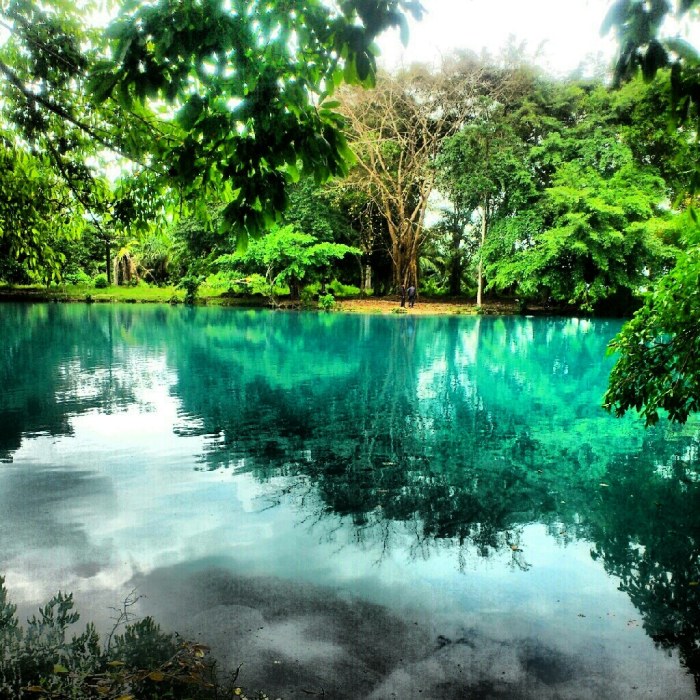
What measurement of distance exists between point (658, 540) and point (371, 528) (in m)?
2.18

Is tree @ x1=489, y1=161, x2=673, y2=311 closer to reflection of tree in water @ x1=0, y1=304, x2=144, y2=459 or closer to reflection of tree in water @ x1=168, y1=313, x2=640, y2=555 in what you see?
reflection of tree in water @ x1=168, y1=313, x2=640, y2=555

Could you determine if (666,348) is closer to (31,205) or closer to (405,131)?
(31,205)

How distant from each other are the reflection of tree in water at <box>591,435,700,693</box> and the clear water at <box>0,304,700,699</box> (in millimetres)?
20

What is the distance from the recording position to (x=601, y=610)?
3.49 m

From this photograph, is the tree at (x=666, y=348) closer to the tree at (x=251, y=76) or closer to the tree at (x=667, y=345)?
the tree at (x=667, y=345)

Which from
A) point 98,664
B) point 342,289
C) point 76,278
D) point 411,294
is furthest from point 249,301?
point 98,664

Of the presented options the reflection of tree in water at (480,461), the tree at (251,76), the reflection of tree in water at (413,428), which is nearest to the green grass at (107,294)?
the reflection of tree in water at (413,428)

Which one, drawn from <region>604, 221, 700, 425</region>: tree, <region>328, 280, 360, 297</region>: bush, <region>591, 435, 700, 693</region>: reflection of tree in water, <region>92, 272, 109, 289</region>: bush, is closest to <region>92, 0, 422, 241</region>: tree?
<region>604, 221, 700, 425</region>: tree

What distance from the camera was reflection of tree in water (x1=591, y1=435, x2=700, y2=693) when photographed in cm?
339

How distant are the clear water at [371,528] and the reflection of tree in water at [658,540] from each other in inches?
0.8

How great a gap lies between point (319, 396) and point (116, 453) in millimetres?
3887

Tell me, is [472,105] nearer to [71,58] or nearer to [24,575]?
[71,58]

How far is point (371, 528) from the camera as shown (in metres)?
4.64

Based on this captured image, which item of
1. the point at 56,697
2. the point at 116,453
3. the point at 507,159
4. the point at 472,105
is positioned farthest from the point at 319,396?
the point at 472,105
